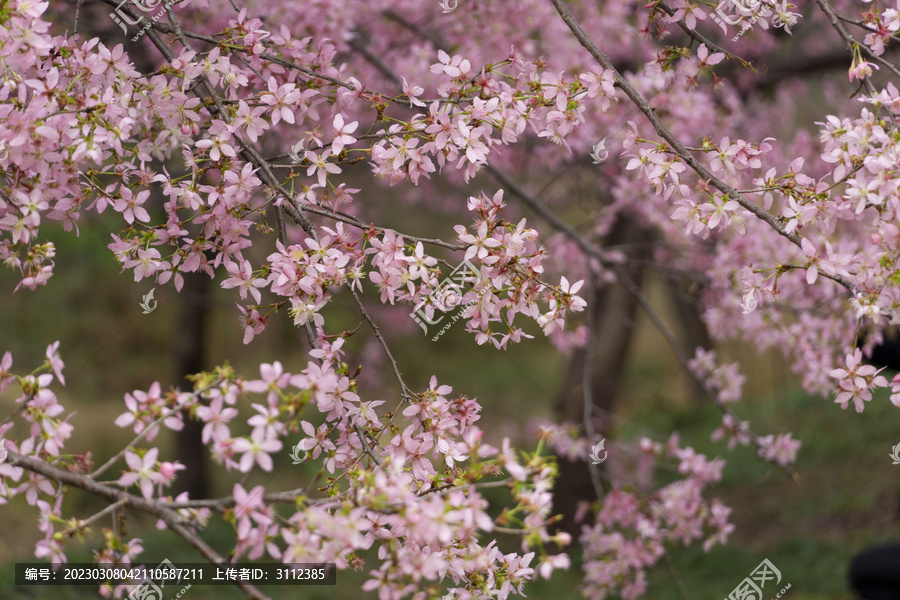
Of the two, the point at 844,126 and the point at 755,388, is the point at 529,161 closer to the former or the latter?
the point at 844,126

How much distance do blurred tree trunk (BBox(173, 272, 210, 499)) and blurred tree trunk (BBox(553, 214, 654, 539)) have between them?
326 cm

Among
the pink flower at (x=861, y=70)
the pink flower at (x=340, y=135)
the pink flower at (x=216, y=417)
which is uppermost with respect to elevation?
the pink flower at (x=340, y=135)

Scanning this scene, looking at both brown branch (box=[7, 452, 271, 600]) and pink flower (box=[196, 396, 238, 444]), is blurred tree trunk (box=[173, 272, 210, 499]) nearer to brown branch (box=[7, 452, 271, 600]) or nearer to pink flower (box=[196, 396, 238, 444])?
brown branch (box=[7, 452, 271, 600])

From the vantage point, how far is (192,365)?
631 cm

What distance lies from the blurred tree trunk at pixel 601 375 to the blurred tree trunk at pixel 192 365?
3.26 meters

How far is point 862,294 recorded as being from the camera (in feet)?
5.84

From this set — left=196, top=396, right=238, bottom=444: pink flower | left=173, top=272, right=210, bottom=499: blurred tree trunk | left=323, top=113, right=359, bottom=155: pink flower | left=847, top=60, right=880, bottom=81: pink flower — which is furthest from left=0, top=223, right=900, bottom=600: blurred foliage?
left=847, top=60, right=880, bottom=81: pink flower

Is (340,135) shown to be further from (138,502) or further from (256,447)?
(138,502)

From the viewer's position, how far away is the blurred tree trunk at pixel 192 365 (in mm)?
6273

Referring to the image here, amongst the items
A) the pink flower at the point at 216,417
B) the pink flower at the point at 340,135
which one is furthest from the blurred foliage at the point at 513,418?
the pink flower at the point at 216,417

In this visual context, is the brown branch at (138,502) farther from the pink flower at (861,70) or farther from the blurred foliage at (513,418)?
the pink flower at (861,70)

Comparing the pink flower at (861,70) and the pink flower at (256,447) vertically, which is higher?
the pink flower at (861,70)

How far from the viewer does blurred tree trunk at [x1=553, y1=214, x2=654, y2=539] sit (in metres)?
6.07

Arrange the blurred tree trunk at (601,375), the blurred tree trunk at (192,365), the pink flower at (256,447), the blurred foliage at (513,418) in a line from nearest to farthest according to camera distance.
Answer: the pink flower at (256,447), the blurred foliage at (513,418), the blurred tree trunk at (601,375), the blurred tree trunk at (192,365)
